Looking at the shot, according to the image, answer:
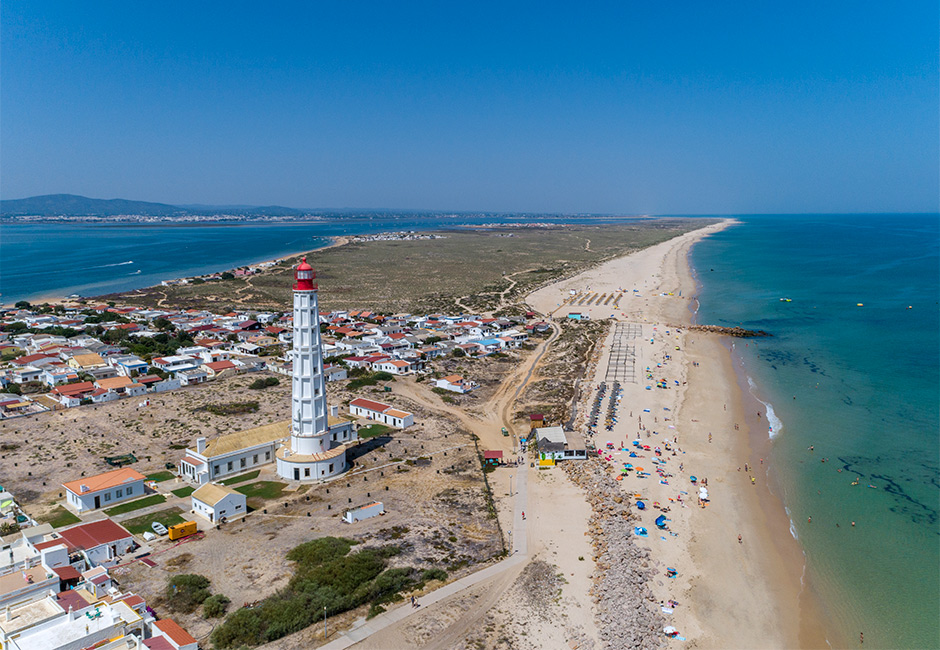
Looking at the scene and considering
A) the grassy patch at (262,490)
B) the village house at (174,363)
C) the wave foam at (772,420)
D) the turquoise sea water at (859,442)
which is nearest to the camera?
the turquoise sea water at (859,442)

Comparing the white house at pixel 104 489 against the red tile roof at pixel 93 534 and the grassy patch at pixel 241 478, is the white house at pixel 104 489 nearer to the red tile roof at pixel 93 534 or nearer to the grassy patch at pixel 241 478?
the red tile roof at pixel 93 534

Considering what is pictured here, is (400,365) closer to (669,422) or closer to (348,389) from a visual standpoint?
(348,389)

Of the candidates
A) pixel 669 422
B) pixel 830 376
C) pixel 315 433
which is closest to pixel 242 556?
pixel 315 433

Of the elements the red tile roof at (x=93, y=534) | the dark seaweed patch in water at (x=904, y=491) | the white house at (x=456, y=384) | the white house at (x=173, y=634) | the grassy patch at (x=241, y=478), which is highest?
the white house at (x=173, y=634)

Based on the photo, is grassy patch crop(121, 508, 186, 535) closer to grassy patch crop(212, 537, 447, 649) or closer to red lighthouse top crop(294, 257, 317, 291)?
grassy patch crop(212, 537, 447, 649)

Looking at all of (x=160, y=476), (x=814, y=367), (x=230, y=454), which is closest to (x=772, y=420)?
(x=814, y=367)

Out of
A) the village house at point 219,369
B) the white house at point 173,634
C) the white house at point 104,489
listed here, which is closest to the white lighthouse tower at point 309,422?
the white house at point 104,489

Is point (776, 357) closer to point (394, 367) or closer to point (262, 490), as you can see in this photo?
point (394, 367)
